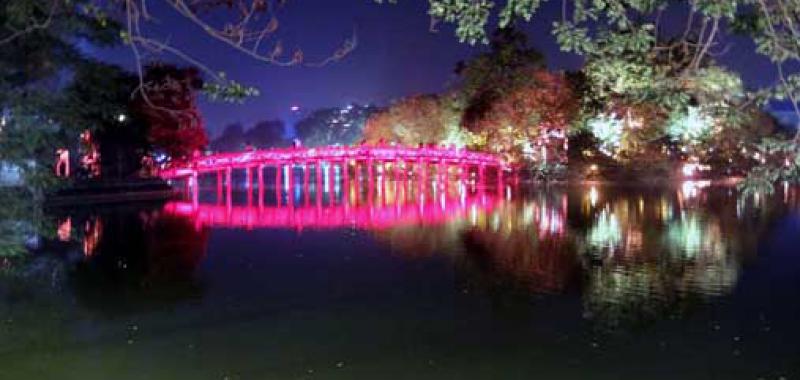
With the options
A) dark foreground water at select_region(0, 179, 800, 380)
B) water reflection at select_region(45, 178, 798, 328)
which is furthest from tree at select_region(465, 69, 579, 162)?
dark foreground water at select_region(0, 179, 800, 380)

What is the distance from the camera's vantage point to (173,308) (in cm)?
1036

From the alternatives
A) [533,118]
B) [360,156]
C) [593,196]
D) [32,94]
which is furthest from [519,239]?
[360,156]

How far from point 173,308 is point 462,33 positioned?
7.38 metres

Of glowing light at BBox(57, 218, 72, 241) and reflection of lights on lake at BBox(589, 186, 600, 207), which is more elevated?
reflection of lights on lake at BBox(589, 186, 600, 207)

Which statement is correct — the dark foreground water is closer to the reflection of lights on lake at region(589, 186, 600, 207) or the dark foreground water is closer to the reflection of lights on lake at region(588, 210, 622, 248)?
the reflection of lights on lake at region(588, 210, 622, 248)

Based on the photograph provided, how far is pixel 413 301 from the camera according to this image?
10.7 m

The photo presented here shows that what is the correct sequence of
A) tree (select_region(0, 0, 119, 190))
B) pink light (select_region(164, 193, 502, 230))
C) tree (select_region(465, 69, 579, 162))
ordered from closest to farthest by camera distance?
tree (select_region(0, 0, 119, 190))
pink light (select_region(164, 193, 502, 230))
tree (select_region(465, 69, 579, 162))

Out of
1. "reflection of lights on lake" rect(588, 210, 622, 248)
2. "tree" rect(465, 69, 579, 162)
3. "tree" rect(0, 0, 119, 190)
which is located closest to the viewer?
"tree" rect(0, 0, 119, 190)

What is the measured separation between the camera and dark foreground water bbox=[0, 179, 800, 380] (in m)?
7.66

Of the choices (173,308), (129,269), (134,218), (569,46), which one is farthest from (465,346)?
(134,218)

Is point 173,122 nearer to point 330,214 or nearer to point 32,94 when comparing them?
point 330,214

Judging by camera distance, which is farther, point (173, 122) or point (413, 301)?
point (173, 122)

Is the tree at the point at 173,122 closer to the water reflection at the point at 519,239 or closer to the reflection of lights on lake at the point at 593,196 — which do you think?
the water reflection at the point at 519,239

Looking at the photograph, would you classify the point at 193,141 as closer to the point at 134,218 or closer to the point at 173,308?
the point at 134,218
